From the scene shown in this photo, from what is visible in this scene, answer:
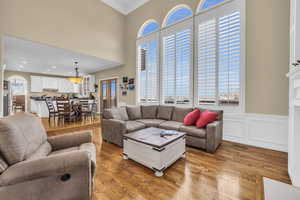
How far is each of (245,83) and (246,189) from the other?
7.42 ft

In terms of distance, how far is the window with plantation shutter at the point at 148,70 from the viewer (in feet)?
15.0

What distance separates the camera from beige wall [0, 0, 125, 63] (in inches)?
123

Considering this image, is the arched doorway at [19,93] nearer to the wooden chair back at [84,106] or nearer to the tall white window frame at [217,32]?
the wooden chair back at [84,106]

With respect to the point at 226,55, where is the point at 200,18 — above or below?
above

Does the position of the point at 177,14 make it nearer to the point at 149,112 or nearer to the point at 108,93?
the point at 149,112

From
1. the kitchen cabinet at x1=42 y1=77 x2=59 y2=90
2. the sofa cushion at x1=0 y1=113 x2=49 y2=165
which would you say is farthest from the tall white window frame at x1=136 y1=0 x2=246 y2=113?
the kitchen cabinet at x1=42 y1=77 x2=59 y2=90

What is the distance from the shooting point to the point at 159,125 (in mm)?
3189

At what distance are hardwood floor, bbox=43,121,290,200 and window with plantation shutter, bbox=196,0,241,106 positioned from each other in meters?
1.35

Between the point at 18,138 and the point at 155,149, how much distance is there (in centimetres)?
145

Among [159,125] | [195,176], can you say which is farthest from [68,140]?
[159,125]

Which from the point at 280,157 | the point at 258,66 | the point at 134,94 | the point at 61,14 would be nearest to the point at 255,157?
the point at 280,157

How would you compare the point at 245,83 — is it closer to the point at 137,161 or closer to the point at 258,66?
the point at 258,66

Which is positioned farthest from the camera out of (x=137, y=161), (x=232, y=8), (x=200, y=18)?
(x=200, y=18)

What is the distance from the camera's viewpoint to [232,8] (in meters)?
3.02
